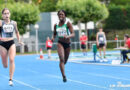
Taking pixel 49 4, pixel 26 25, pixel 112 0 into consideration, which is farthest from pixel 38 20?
pixel 112 0

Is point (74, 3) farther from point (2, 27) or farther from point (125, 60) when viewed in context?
point (2, 27)

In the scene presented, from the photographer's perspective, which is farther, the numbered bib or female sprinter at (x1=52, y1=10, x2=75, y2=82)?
female sprinter at (x1=52, y1=10, x2=75, y2=82)

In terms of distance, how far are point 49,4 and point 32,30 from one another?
1092 inches

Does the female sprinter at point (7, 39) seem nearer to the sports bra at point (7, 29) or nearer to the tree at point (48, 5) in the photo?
the sports bra at point (7, 29)

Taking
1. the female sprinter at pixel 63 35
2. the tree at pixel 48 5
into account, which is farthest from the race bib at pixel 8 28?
the tree at pixel 48 5

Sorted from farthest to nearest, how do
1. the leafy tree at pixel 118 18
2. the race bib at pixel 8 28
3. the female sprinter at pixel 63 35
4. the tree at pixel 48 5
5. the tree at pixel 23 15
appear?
1. the tree at pixel 48 5
2. the leafy tree at pixel 118 18
3. the tree at pixel 23 15
4. the female sprinter at pixel 63 35
5. the race bib at pixel 8 28

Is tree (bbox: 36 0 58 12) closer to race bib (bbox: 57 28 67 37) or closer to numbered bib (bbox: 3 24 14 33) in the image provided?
race bib (bbox: 57 28 67 37)

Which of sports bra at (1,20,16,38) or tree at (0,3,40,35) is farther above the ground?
sports bra at (1,20,16,38)

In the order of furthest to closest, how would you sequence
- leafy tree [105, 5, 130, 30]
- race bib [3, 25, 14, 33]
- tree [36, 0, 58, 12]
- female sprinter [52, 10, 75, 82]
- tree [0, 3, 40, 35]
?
tree [36, 0, 58, 12]
leafy tree [105, 5, 130, 30]
tree [0, 3, 40, 35]
female sprinter [52, 10, 75, 82]
race bib [3, 25, 14, 33]

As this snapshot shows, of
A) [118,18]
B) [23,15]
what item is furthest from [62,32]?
[118,18]

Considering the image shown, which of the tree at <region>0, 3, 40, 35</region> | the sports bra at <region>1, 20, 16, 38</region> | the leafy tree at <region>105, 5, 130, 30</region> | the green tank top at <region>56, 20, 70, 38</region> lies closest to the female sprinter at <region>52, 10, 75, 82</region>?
the green tank top at <region>56, 20, 70, 38</region>

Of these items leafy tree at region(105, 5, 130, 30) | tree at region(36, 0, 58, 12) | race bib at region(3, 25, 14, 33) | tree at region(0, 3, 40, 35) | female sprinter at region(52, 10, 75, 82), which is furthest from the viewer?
tree at region(36, 0, 58, 12)

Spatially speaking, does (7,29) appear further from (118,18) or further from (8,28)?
(118,18)

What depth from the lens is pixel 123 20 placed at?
6053 cm
